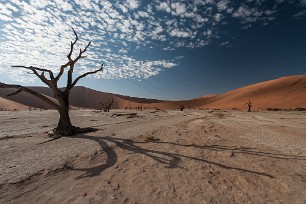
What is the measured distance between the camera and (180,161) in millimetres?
A: 6109

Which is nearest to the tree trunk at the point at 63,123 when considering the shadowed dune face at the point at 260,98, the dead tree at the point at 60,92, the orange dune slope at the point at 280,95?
the dead tree at the point at 60,92

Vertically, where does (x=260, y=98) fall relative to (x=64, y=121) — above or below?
above

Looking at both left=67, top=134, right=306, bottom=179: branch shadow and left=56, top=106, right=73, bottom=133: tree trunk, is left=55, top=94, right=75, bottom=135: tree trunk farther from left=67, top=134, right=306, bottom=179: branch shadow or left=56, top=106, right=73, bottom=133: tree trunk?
left=67, top=134, right=306, bottom=179: branch shadow

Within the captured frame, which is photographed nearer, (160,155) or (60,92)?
(160,155)

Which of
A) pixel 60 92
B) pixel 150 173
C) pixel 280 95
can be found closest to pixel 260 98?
pixel 280 95

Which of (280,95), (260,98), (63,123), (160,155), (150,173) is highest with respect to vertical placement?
(280,95)

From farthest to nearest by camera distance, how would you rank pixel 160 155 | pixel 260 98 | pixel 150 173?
pixel 260 98 → pixel 160 155 → pixel 150 173

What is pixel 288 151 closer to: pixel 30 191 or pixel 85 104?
pixel 30 191

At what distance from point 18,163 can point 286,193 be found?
5737mm

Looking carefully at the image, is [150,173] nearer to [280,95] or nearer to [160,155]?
[160,155]

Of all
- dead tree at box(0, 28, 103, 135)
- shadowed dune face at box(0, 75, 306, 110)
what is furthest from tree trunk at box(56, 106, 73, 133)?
shadowed dune face at box(0, 75, 306, 110)

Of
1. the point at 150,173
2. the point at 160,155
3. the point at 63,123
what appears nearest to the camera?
the point at 150,173

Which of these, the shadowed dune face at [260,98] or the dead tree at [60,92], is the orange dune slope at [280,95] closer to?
the shadowed dune face at [260,98]

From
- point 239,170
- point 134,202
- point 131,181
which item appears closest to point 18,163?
point 131,181
